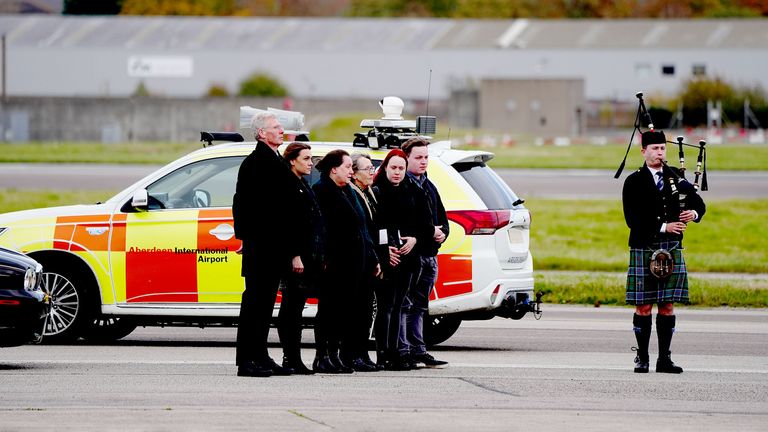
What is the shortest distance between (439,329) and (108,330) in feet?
9.56

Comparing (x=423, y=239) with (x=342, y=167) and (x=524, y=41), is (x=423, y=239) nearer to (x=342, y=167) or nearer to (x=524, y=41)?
(x=342, y=167)

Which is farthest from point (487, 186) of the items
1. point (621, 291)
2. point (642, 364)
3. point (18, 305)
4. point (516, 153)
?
point (516, 153)

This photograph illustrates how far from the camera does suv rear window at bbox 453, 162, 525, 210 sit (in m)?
11.5

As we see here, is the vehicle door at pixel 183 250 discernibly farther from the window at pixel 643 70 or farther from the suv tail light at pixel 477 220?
the window at pixel 643 70

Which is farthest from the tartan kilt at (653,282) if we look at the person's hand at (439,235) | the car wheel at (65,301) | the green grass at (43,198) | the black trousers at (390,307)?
the green grass at (43,198)

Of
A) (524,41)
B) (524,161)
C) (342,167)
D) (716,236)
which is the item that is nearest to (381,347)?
(342,167)

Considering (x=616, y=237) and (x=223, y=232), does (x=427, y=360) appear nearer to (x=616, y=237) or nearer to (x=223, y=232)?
(x=223, y=232)

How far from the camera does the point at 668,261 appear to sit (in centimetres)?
995

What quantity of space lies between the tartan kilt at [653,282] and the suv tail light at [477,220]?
1.60m

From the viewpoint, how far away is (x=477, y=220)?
11328 mm

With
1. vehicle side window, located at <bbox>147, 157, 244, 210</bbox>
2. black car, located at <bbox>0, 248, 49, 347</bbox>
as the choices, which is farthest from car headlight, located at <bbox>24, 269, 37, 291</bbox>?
vehicle side window, located at <bbox>147, 157, 244, 210</bbox>

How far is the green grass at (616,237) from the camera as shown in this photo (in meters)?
19.2

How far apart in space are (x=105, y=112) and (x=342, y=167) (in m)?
59.9

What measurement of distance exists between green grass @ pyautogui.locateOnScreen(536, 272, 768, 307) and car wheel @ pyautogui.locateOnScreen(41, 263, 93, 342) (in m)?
6.38
